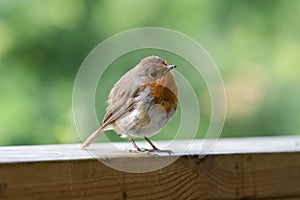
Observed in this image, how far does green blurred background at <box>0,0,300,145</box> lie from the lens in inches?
142

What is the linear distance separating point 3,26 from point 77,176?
2258 mm

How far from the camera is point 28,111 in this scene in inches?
142

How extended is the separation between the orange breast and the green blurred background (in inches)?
43.2

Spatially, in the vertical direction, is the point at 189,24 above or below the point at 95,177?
above

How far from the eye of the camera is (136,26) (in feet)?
12.6

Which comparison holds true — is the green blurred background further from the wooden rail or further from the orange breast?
the wooden rail

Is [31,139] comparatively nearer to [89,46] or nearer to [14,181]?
[89,46]

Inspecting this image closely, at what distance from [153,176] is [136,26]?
2230 mm

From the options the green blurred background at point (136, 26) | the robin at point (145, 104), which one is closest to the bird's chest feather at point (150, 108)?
the robin at point (145, 104)

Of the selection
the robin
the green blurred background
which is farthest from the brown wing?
the green blurred background

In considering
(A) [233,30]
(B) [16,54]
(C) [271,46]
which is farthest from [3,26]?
(C) [271,46]

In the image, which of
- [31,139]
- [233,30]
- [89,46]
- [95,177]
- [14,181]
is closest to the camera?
[14,181]

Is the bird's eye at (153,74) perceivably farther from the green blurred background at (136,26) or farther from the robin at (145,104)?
the green blurred background at (136,26)

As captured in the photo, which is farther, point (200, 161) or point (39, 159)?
point (200, 161)
